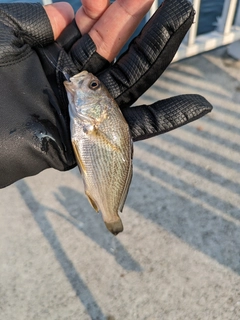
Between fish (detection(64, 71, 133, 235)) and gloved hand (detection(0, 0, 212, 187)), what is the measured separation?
17cm

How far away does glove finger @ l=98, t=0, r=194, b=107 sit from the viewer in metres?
2.05

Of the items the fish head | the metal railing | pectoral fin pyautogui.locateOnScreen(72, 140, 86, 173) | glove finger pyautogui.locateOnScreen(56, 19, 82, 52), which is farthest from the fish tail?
the metal railing

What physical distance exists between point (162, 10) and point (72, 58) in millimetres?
668

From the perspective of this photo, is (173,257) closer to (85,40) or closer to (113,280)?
(113,280)

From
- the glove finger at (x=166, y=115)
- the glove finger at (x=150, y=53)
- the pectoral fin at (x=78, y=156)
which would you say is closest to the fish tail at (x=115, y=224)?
the pectoral fin at (x=78, y=156)

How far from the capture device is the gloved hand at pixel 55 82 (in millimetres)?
1964

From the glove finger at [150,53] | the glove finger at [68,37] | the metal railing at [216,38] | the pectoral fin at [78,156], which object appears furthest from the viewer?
the metal railing at [216,38]

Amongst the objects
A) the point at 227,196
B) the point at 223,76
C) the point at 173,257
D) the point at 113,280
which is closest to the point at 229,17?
the point at 223,76

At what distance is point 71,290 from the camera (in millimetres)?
2492

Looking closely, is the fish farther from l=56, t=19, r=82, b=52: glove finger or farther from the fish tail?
l=56, t=19, r=82, b=52: glove finger

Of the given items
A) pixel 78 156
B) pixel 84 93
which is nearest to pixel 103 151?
pixel 78 156

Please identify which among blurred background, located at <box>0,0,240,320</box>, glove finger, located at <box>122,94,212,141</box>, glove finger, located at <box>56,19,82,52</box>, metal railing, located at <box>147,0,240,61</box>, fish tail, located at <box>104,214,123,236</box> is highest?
glove finger, located at <box>56,19,82,52</box>

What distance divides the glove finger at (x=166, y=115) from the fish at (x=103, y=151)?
0.57 feet

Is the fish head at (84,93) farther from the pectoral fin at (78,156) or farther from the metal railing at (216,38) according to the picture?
the metal railing at (216,38)
